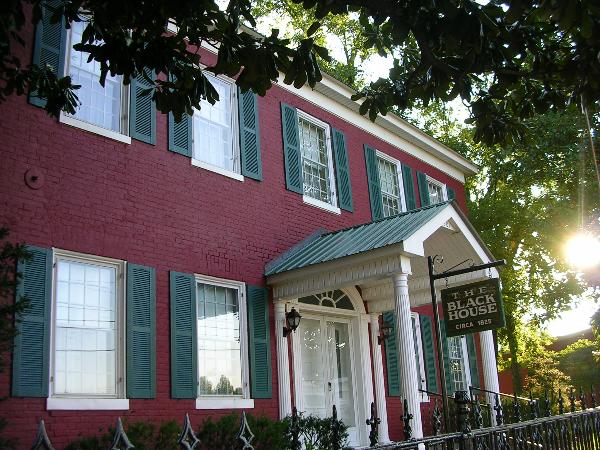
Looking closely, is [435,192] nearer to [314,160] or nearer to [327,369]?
[314,160]

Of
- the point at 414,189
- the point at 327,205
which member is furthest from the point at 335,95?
the point at 414,189

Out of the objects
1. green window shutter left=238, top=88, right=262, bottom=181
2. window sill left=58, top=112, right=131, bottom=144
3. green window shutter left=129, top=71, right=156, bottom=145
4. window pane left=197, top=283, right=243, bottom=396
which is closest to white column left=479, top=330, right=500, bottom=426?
window pane left=197, top=283, right=243, bottom=396

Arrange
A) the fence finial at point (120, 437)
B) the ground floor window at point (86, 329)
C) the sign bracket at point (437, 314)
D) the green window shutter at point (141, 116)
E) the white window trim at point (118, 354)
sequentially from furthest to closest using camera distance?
the green window shutter at point (141, 116), the sign bracket at point (437, 314), the ground floor window at point (86, 329), the white window trim at point (118, 354), the fence finial at point (120, 437)

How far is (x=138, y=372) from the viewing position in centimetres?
859

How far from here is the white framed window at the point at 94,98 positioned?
894 centimetres

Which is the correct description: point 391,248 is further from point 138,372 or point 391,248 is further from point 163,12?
point 163,12

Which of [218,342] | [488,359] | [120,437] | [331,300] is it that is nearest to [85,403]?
[218,342]

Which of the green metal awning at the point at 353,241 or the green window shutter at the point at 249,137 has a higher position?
the green window shutter at the point at 249,137

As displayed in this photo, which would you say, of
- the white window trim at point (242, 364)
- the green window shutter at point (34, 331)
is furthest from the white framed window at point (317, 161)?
the green window shutter at point (34, 331)

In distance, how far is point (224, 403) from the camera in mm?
9633

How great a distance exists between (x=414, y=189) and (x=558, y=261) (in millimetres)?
7665

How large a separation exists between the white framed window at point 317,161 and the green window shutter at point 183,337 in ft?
12.4

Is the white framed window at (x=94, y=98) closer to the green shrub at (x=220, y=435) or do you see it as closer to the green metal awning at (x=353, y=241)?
the green metal awning at (x=353, y=241)

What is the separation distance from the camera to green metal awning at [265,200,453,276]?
10250mm
